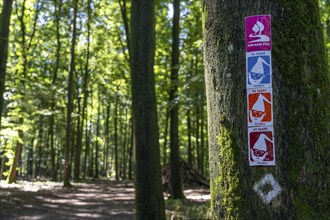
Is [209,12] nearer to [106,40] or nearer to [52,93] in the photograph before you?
[52,93]

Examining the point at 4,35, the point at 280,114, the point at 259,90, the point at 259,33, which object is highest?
the point at 4,35

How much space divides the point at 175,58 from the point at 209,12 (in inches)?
455

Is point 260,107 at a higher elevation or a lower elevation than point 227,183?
higher

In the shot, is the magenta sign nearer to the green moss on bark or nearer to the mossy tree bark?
the mossy tree bark

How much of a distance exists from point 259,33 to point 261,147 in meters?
0.51

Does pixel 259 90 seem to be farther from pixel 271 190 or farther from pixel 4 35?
pixel 4 35

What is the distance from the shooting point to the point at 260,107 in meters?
1.54

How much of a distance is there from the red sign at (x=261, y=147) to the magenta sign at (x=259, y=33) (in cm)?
36

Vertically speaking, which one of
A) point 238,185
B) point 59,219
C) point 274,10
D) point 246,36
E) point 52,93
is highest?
point 52,93

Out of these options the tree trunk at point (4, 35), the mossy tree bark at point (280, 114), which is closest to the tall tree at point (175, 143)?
the tree trunk at point (4, 35)

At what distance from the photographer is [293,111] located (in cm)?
152

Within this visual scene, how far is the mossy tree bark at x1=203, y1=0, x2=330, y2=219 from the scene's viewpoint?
1490 mm

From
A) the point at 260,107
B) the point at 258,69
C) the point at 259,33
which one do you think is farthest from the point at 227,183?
the point at 259,33

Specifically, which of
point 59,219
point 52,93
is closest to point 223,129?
point 59,219
